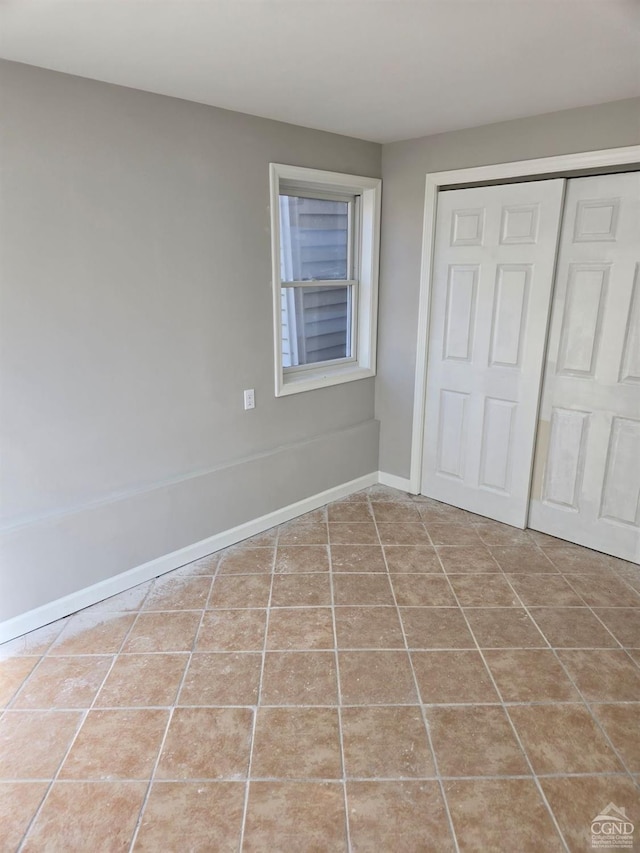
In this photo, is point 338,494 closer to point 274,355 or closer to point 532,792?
point 274,355

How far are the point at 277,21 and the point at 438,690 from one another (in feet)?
7.92

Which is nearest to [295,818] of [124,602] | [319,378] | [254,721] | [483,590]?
[254,721]

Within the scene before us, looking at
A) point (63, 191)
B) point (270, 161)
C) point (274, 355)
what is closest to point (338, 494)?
point (274, 355)

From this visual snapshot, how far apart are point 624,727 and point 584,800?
0.39 metres

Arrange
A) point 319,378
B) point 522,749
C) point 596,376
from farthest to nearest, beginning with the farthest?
1. point 319,378
2. point 596,376
3. point 522,749

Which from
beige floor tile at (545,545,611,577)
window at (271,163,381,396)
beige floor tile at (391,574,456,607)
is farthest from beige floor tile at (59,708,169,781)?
beige floor tile at (545,545,611,577)

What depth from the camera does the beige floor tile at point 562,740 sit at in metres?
1.82

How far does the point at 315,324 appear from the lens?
366cm

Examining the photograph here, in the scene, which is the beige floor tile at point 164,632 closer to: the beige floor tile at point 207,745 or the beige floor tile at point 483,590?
the beige floor tile at point 207,745

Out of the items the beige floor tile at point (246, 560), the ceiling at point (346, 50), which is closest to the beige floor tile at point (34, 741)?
the beige floor tile at point (246, 560)

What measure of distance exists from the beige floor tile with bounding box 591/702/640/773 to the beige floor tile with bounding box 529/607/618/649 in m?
0.35

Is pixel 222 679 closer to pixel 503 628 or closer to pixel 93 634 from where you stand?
pixel 93 634

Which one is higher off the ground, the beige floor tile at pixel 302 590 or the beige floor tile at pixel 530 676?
the beige floor tile at pixel 302 590

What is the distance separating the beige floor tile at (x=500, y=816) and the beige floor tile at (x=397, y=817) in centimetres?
5
